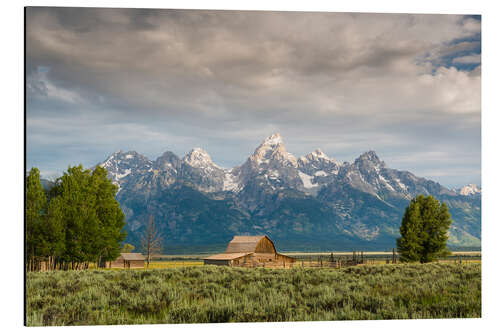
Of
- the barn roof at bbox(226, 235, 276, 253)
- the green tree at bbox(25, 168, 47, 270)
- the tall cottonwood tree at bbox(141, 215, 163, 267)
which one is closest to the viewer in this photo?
the green tree at bbox(25, 168, 47, 270)

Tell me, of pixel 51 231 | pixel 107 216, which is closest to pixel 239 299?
pixel 51 231

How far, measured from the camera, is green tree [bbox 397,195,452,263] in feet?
111

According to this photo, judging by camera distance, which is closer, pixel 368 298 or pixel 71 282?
pixel 368 298

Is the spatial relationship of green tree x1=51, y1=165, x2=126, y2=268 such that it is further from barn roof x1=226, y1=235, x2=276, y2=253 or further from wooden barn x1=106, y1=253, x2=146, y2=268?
wooden barn x1=106, y1=253, x2=146, y2=268

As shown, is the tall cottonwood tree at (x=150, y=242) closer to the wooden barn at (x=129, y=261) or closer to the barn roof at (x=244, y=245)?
the wooden barn at (x=129, y=261)

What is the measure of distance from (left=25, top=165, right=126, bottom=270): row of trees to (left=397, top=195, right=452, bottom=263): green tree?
62.2 feet

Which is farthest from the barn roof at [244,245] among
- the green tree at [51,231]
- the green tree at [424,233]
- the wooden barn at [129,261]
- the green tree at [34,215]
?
the green tree at [34,215]

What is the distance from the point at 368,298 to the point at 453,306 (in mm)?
2281

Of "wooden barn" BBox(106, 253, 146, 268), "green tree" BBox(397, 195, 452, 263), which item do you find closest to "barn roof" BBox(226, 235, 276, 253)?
"wooden barn" BBox(106, 253, 146, 268)

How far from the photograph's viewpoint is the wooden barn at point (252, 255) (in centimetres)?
4297

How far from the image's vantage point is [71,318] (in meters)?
12.7

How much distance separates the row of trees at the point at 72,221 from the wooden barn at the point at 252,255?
1731 centimetres

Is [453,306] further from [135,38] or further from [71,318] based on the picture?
[135,38]
